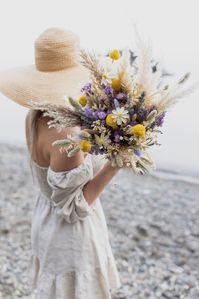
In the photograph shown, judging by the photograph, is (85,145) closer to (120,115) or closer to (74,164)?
(120,115)

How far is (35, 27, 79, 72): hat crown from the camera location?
2221 millimetres

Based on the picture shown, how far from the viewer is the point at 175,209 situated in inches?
193

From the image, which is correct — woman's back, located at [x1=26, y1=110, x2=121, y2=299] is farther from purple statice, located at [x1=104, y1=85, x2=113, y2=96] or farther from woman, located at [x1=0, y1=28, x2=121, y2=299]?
purple statice, located at [x1=104, y1=85, x2=113, y2=96]

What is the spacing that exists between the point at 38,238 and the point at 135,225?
2.15 metres

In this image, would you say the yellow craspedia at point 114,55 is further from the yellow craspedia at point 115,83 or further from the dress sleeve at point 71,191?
the dress sleeve at point 71,191

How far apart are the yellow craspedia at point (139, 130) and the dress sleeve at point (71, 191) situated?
0.39 m

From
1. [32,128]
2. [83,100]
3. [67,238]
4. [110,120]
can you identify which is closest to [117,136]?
[110,120]

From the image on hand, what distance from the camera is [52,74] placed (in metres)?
2.23

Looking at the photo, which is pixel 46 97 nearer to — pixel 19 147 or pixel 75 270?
pixel 75 270

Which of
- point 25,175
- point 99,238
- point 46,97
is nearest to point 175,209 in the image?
point 25,175

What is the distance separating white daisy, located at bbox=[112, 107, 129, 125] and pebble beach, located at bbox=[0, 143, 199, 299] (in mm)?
1045

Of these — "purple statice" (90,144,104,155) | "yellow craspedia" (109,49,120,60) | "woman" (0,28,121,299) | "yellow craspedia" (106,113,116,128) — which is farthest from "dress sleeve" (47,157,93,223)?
"yellow craspedia" (109,49,120,60)

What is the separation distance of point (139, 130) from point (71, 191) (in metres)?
0.50

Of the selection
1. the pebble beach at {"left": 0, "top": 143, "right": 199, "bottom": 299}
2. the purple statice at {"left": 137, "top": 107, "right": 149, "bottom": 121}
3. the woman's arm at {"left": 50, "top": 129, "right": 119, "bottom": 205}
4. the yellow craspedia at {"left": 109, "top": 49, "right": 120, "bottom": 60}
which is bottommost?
the pebble beach at {"left": 0, "top": 143, "right": 199, "bottom": 299}
